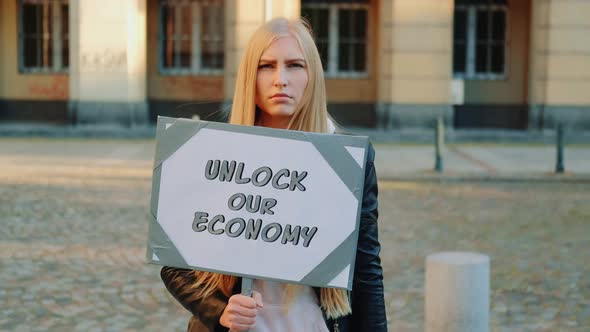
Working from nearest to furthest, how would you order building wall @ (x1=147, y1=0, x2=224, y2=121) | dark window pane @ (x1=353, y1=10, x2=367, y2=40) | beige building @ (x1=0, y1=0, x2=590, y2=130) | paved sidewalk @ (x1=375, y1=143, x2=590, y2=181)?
paved sidewalk @ (x1=375, y1=143, x2=590, y2=181)
beige building @ (x1=0, y1=0, x2=590, y2=130)
dark window pane @ (x1=353, y1=10, x2=367, y2=40)
building wall @ (x1=147, y1=0, x2=224, y2=121)

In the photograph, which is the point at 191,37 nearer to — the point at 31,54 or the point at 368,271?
the point at 31,54

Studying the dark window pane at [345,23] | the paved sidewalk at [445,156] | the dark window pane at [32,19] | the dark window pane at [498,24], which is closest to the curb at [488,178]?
the paved sidewalk at [445,156]

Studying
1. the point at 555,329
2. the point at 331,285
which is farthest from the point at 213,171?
the point at 555,329

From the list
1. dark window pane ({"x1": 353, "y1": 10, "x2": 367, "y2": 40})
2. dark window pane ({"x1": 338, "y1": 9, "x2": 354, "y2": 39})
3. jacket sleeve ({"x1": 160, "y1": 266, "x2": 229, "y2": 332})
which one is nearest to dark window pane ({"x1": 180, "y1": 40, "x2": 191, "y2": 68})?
dark window pane ({"x1": 338, "y1": 9, "x2": 354, "y2": 39})

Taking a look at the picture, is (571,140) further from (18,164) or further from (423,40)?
(18,164)

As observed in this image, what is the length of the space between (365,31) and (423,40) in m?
3.05

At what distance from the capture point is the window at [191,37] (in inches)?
1013

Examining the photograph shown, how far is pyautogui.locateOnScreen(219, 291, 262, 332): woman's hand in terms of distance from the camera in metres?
2.70

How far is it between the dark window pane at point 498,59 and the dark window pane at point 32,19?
12.5 m

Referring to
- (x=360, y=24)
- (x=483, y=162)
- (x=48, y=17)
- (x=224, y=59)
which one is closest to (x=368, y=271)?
(x=483, y=162)

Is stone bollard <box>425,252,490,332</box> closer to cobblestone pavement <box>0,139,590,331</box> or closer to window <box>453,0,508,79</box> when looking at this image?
cobblestone pavement <box>0,139,590,331</box>

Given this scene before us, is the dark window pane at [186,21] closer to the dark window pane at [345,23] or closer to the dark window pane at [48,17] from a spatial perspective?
the dark window pane at [48,17]

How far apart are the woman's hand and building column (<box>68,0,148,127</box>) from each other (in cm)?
2079

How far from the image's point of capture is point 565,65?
23.0 metres
